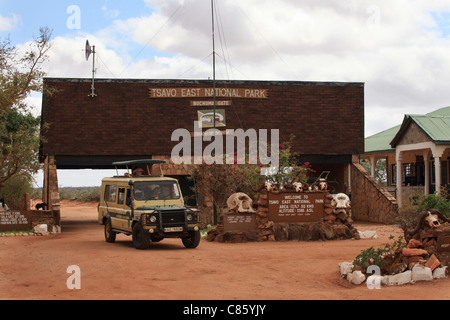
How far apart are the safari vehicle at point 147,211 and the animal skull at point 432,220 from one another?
22.8 feet

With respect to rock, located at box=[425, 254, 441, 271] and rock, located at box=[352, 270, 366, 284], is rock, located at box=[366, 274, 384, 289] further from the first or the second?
rock, located at box=[425, 254, 441, 271]

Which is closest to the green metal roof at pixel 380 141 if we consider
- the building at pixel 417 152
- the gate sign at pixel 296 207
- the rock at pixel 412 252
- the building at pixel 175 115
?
the building at pixel 417 152

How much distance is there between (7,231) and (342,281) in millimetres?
16030

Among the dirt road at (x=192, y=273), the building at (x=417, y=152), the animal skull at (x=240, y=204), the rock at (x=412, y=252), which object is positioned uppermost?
the building at (x=417, y=152)

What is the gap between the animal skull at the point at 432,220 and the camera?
11.4 m

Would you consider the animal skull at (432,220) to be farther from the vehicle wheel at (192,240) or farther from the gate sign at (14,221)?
the gate sign at (14,221)

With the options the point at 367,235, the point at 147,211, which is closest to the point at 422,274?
the point at 147,211

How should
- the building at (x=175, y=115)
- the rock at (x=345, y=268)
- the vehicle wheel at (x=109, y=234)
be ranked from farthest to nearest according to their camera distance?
the building at (x=175, y=115) < the vehicle wheel at (x=109, y=234) < the rock at (x=345, y=268)

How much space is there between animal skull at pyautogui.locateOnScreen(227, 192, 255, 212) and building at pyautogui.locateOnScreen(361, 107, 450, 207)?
720 cm

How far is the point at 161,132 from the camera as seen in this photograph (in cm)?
2944

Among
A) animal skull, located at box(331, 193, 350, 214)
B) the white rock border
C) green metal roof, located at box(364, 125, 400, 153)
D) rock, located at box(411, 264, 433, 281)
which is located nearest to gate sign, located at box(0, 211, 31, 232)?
animal skull, located at box(331, 193, 350, 214)

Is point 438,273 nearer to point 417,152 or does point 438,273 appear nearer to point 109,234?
point 109,234
